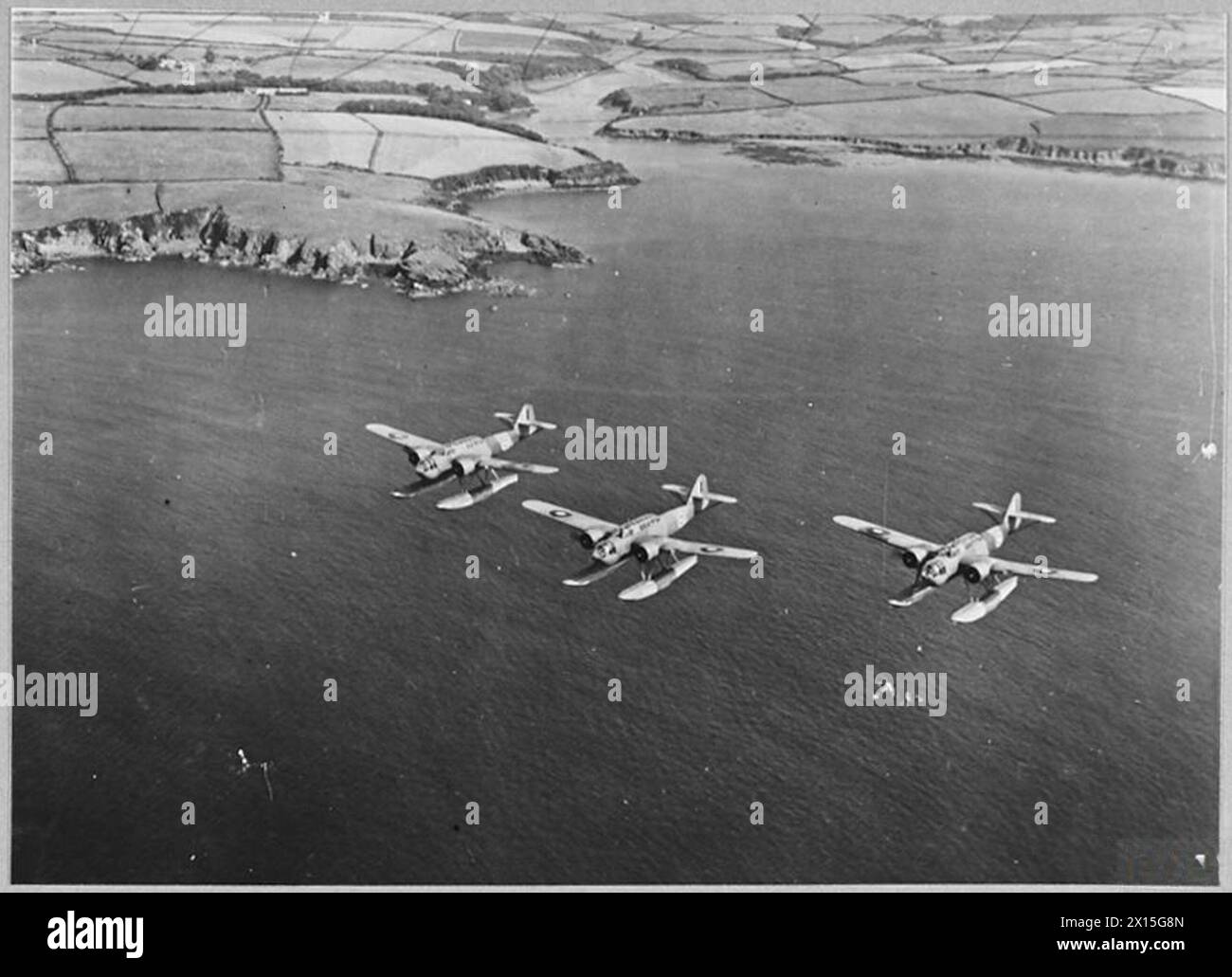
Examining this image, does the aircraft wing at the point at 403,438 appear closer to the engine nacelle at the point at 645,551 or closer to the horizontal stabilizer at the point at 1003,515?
the engine nacelle at the point at 645,551

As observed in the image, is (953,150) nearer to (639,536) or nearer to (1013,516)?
(1013,516)

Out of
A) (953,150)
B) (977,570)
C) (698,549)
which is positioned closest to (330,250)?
(698,549)

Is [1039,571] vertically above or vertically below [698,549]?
below

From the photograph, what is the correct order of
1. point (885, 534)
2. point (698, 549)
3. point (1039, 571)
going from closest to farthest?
point (1039, 571) → point (698, 549) → point (885, 534)

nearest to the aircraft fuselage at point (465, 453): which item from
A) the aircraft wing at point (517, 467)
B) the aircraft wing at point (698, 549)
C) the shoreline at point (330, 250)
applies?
the aircraft wing at point (517, 467)

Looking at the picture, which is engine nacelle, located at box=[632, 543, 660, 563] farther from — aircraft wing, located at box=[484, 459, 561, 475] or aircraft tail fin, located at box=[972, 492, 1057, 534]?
aircraft tail fin, located at box=[972, 492, 1057, 534]
